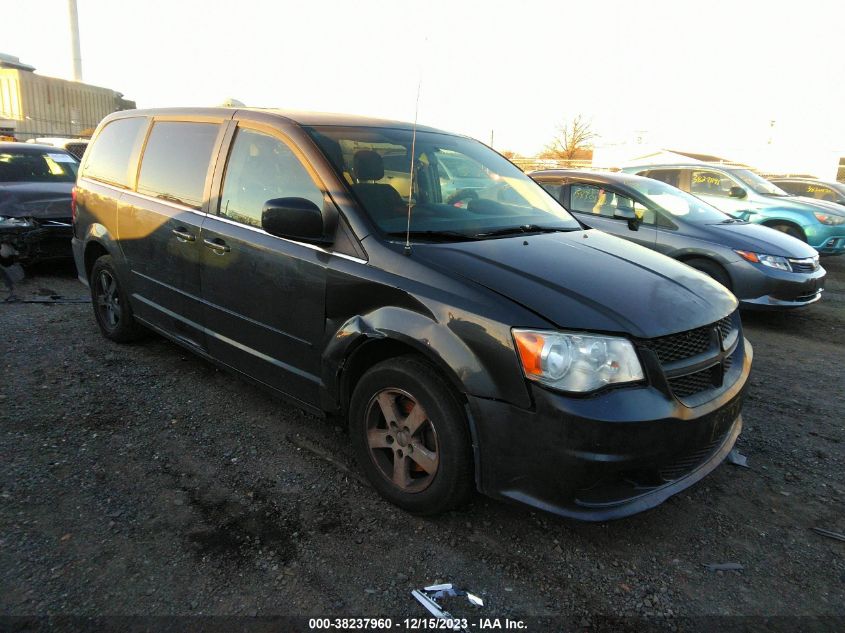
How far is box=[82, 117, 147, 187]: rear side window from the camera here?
4469mm

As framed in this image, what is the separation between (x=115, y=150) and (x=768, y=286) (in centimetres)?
621

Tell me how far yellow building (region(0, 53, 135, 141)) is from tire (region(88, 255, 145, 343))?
256 ft

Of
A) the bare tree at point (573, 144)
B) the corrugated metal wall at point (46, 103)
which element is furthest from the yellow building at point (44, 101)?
the bare tree at point (573, 144)

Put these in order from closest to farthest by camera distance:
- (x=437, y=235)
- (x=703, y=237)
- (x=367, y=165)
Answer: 1. (x=437, y=235)
2. (x=367, y=165)
3. (x=703, y=237)

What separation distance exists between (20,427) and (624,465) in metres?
3.40

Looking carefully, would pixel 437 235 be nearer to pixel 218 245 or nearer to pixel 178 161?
pixel 218 245

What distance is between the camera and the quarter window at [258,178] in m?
3.13

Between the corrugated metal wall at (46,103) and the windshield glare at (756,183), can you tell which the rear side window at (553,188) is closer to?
the windshield glare at (756,183)

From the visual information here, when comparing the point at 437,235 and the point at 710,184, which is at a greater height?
the point at 710,184

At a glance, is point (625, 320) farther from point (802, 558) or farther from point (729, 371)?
point (802, 558)

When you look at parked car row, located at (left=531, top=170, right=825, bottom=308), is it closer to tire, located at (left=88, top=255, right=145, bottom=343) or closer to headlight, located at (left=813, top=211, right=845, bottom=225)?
headlight, located at (left=813, top=211, right=845, bottom=225)

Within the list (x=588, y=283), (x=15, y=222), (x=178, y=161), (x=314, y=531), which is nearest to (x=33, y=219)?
(x=15, y=222)

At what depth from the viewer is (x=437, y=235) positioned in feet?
9.65

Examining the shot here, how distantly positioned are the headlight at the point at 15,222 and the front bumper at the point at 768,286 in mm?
7847
